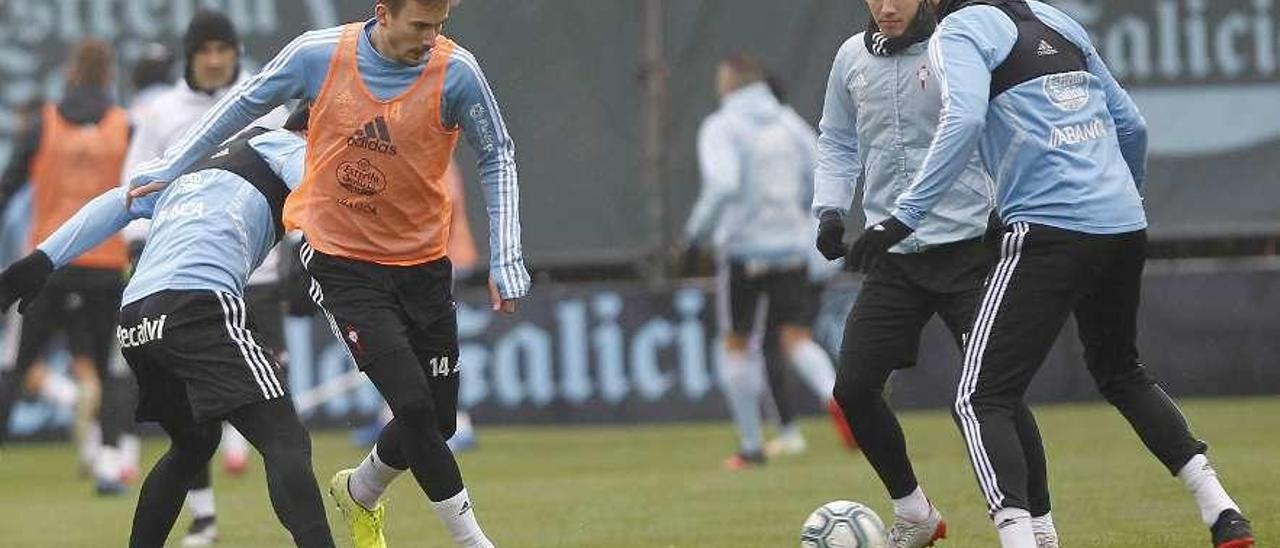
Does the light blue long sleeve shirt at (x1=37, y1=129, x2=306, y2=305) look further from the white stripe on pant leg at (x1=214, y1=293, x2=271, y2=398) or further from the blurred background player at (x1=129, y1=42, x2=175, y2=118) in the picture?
the blurred background player at (x1=129, y1=42, x2=175, y2=118)

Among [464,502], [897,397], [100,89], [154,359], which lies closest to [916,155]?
[464,502]

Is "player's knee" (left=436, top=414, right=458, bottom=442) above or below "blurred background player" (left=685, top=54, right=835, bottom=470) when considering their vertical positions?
above

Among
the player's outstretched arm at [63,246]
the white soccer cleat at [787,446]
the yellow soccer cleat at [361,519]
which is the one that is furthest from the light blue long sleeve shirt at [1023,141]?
the white soccer cleat at [787,446]

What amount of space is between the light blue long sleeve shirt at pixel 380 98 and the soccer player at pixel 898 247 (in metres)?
1.10

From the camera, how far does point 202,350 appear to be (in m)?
7.52

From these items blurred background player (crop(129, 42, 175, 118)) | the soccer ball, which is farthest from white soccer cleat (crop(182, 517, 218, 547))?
blurred background player (crop(129, 42, 175, 118))

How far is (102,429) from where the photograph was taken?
43.2 ft

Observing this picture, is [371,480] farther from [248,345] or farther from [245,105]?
[245,105]

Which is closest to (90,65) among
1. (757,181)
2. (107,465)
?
(107,465)

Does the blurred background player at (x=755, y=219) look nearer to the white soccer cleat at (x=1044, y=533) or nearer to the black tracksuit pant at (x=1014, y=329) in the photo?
the white soccer cleat at (x=1044, y=533)

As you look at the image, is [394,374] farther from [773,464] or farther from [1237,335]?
[1237,335]

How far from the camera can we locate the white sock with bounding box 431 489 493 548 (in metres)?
7.93

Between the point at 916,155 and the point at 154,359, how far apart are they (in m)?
2.74

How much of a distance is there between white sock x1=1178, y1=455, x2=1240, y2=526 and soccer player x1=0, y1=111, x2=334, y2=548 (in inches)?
112
